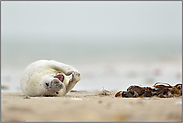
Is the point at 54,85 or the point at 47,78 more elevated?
the point at 47,78

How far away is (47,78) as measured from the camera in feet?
16.3

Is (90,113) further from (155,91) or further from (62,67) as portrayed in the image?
(62,67)

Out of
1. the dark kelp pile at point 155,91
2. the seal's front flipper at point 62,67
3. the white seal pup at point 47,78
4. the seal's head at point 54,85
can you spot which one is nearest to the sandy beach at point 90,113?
the dark kelp pile at point 155,91

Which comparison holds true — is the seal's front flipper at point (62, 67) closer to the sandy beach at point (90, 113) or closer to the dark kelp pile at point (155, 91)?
the dark kelp pile at point (155, 91)

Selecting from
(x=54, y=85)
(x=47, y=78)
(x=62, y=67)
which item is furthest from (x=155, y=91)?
(x=47, y=78)

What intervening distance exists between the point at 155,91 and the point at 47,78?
2.28 metres

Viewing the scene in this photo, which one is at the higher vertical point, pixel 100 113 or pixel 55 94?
pixel 55 94

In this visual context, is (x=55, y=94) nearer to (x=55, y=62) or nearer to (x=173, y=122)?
(x=55, y=62)

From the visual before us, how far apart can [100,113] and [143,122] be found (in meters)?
0.51

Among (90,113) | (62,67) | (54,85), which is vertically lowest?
(90,113)

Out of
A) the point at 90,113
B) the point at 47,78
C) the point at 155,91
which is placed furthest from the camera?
the point at 47,78

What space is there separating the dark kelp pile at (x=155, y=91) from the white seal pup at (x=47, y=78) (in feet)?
4.23

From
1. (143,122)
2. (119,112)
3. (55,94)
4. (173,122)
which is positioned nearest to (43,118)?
(119,112)

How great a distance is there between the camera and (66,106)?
3.03m
